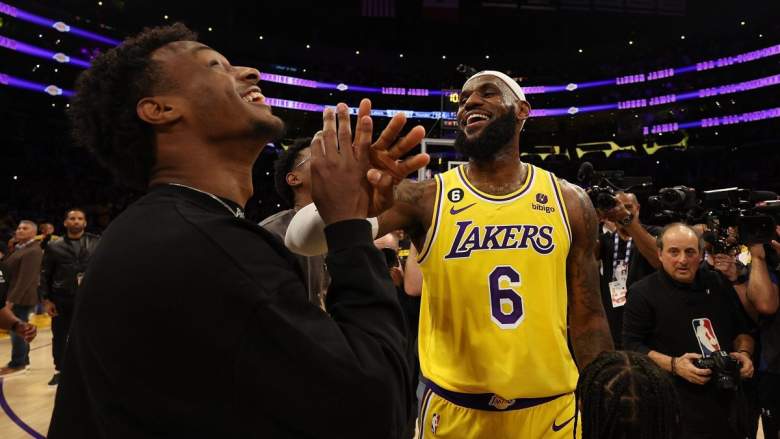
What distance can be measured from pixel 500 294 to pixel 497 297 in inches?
0.7

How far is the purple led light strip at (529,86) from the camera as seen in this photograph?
20212mm

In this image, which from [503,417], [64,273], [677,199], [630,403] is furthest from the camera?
[64,273]

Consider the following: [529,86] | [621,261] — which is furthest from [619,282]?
[529,86]

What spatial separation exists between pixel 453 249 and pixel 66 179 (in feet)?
73.6

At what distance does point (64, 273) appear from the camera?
6.56 m

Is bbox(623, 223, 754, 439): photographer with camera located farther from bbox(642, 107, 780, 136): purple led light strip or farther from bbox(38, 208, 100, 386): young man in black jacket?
bbox(642, 107, 780, 136): purple led light strip

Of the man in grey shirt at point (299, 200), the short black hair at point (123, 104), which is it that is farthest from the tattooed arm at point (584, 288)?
the short black hair at point (123, 104)

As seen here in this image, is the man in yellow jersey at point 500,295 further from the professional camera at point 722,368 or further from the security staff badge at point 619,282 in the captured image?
the security staff badge at point 619,282

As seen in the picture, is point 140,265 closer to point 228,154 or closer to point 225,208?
point 225,208

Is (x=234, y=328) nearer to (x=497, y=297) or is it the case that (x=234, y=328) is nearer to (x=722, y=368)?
(x=497, y=297)

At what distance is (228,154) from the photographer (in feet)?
4.41

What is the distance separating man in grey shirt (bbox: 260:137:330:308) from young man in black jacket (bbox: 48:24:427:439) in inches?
25.3

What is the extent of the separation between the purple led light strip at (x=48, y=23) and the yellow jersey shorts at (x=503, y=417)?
21.3 meters

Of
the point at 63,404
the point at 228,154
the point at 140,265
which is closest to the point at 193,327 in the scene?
the point at 140,265
